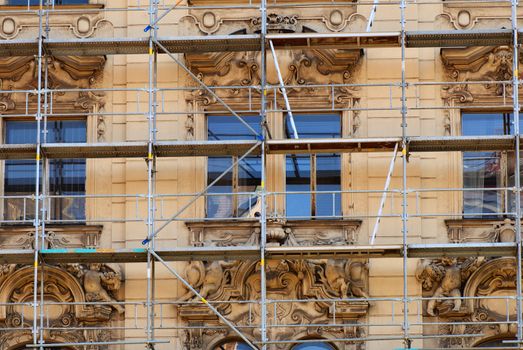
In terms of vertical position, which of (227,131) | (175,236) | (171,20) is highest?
(171,20)

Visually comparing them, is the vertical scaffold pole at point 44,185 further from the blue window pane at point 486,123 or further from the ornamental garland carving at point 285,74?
the blue window pane at point 486,123

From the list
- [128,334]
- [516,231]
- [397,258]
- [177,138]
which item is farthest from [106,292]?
[516,231]

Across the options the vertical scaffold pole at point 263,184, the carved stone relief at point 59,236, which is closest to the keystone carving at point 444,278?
the vertical scaffold pole at point 263,184

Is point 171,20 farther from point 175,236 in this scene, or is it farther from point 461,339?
point 461,339

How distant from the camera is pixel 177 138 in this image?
2588 centimetres

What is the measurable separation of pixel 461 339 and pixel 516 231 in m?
1.91

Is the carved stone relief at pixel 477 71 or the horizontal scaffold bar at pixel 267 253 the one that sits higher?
the carved stone relief at pixel 477 71

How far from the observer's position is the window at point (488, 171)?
1013 inches

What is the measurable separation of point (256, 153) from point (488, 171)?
12.2ft

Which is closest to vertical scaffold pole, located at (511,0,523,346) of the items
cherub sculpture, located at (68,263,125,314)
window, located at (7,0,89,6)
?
cherub sculpture, located at (68,263,125,314)

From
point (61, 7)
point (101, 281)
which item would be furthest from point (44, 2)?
point (101, 281)

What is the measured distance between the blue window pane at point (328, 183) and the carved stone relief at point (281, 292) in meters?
0.65

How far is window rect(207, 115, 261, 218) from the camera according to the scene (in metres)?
25.8

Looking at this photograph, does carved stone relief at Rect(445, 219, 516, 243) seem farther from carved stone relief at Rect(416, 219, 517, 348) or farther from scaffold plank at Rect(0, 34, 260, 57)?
scaffold plank at Rect(0, 34, 260, 57)
